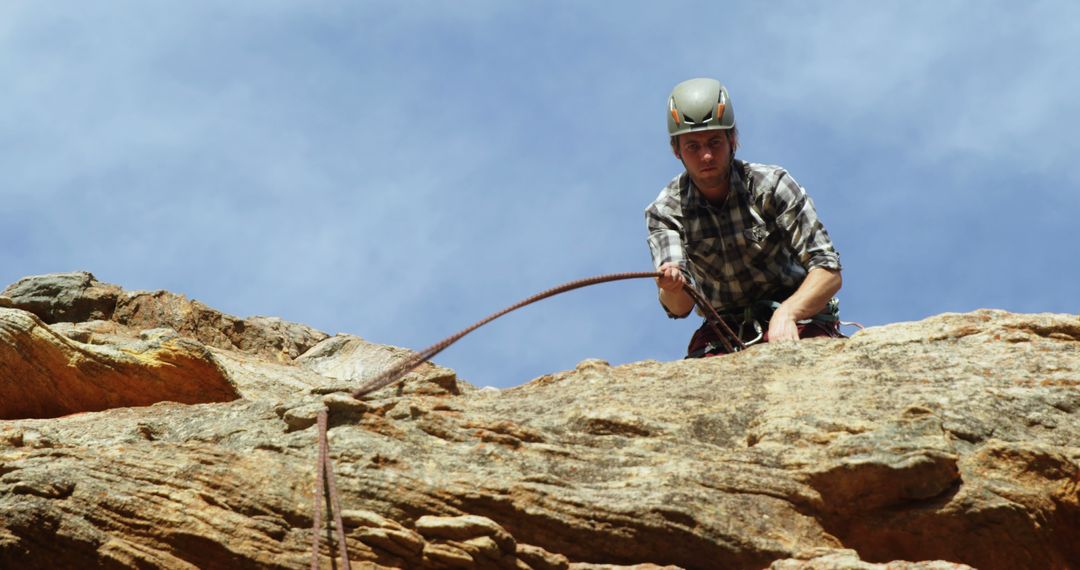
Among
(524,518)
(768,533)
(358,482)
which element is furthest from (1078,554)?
(358,482)

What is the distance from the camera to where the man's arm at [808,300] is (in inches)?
504

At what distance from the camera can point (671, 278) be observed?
12906 millimetres

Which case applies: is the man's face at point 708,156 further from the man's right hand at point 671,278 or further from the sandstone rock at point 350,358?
the sandstone rock at point 350,358

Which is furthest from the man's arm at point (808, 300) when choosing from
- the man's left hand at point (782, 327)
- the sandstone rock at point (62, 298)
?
the sandstone rock at point (62, 298)

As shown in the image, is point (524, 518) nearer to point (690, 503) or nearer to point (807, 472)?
point (690, 503)

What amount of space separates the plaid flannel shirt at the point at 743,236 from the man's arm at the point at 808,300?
0.13 metres

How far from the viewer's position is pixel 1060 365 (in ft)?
35.7

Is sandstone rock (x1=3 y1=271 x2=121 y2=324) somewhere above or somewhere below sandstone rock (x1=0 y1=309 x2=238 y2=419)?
above

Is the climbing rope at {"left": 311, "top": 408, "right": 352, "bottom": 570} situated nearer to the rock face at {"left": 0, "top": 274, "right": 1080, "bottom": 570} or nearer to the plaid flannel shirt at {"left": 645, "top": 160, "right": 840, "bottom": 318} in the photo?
the rock face at {"left": 0, "top": 274, "right": 1080, "bottom": 570}

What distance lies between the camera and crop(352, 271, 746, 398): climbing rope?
1052 centimetres

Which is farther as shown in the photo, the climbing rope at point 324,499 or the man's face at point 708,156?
the man's face at point 708,156

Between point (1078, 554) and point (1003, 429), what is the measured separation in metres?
1.06

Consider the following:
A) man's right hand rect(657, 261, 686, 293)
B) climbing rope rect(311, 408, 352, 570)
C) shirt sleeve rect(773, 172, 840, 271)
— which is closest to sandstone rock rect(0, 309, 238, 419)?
climbing rope rect(311, 408, 352, 570)

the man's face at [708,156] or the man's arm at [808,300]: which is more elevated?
the man's face at [708,156]
